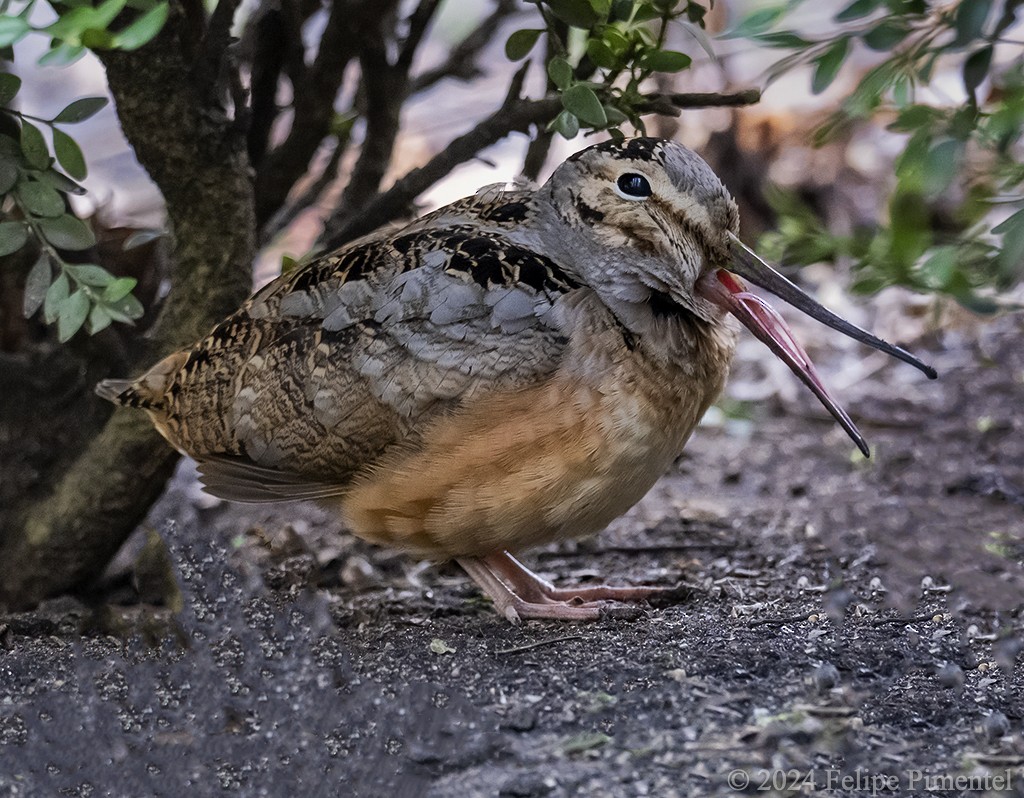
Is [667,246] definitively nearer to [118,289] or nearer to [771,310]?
[771,310]

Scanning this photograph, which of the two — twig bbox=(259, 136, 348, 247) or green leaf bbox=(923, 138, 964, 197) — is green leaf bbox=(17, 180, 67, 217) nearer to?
twig bbox=(259, 136, 348, 247)

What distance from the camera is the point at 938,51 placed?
262 cm

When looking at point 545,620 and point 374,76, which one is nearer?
point 545,620

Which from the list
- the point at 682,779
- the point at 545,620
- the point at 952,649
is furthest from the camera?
the point at 545,620

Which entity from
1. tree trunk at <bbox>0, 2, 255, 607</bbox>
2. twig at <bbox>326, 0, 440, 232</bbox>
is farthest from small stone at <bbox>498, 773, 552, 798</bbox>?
twig at <bbox>326, 0, 440, 232</bbox>

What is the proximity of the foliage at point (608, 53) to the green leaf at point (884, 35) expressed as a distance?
48cm

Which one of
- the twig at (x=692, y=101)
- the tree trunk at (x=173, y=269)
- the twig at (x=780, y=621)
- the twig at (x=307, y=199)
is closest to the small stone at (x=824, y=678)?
the twig at (x=780, y=621)

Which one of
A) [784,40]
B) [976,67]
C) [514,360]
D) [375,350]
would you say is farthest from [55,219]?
[976,67]

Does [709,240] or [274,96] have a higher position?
[274,96]

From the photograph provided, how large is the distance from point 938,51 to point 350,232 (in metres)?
1.97

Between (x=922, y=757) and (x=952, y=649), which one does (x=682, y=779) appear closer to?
(x=922, y=757)

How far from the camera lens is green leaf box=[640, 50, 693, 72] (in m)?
3.00

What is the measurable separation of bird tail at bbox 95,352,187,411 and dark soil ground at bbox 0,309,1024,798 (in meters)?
0.53

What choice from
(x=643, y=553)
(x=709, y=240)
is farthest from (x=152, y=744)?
(x=643, y=553)
